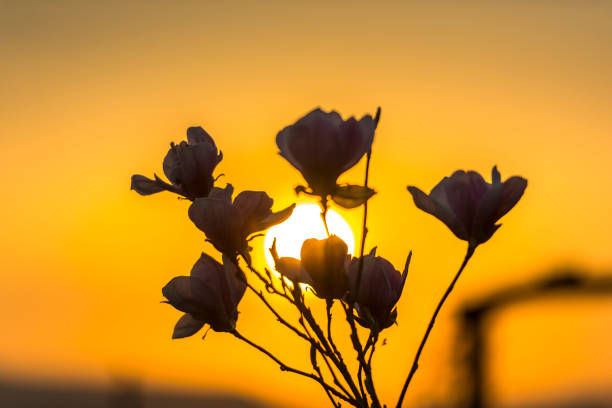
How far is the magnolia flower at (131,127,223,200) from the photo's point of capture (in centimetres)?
164

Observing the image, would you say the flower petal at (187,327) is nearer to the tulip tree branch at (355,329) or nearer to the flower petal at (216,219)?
the flower petal at (216,219)

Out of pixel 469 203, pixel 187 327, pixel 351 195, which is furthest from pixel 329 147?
pixel 187 327

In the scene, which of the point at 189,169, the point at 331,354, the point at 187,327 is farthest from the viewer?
the point at 187,327

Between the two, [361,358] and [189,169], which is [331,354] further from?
[189,169]

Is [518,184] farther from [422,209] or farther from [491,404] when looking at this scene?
[491,404]

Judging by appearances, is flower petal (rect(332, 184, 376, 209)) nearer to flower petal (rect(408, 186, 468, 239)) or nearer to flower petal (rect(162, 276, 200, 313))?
flower petal (rect(408, 186, 468, 239))

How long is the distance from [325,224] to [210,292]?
33 cm

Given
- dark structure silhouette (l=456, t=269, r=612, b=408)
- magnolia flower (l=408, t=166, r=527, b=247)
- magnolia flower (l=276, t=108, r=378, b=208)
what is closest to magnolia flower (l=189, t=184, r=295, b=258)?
magnolia flower (l=276, t=108, r=378, b=208)

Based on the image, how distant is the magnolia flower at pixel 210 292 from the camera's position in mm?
1594

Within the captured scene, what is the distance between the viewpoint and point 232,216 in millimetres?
1552

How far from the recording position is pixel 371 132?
4.79 ft

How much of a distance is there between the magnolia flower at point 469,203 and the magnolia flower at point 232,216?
320 millimetres

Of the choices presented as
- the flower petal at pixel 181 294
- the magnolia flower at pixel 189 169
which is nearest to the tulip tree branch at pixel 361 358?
the flower petal at pixel 181 294

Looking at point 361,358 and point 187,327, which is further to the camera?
point 187,327
